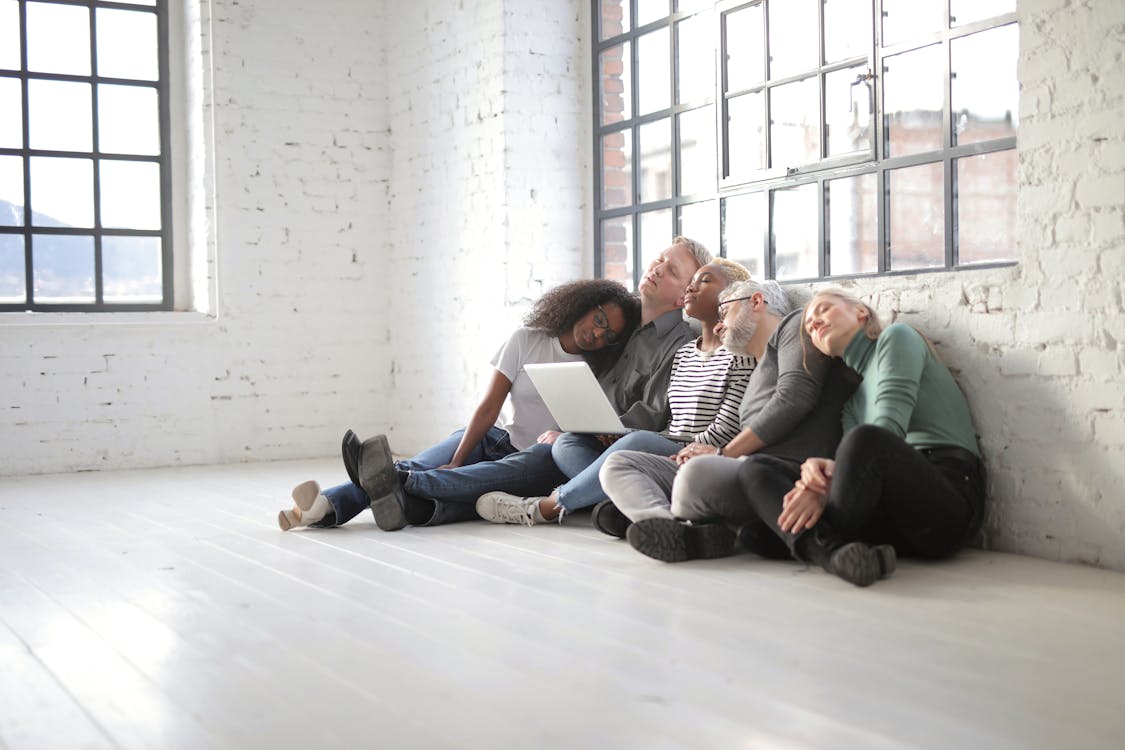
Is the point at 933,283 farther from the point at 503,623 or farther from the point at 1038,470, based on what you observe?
the point at 503,623

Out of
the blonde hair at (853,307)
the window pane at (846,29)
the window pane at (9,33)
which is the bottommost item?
the blonde hair at (853,307)

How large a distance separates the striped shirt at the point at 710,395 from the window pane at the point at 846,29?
1.30m

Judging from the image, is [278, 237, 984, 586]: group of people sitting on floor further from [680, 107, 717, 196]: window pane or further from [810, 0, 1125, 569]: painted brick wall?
[680, 107, 717, 196]: window pane

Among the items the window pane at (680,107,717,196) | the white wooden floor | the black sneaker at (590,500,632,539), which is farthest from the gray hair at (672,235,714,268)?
the white wooden floor

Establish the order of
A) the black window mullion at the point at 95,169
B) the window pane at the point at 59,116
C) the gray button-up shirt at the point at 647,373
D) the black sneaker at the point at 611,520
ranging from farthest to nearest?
the black window mullion at the point at 95,169
the window pane at the point at 59,116
the gray button-up shirt at the point at 647,373
the black sneaker at the point at 611,520

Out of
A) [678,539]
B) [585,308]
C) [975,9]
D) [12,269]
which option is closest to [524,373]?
[585,308]

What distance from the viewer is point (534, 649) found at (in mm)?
2631

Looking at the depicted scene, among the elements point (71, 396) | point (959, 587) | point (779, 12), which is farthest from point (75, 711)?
point (71, 396)

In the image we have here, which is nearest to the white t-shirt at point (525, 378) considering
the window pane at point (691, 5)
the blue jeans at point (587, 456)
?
the blue jeans at point (587, 456)

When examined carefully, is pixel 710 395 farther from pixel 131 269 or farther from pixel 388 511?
pixel 131 269

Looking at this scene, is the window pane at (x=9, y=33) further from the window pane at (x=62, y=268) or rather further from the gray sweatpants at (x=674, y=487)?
the gray sweatpants at (x=674, y=487)

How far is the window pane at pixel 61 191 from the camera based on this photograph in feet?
22.7

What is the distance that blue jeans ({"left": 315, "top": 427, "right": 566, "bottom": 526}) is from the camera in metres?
4.42

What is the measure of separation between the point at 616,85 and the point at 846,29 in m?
1.80
